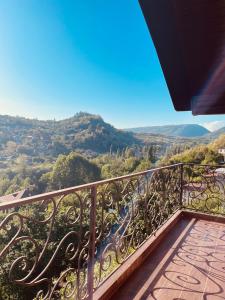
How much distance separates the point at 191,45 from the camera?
1178 millimetres

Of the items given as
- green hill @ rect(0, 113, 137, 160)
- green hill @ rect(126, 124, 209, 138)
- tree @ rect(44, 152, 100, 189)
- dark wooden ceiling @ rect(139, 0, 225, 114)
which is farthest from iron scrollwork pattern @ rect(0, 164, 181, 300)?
green hill @ rect(126, 124, 209, 138)

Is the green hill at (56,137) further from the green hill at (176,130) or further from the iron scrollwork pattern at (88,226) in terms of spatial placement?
the iron scrollwork pattern at (88,226)

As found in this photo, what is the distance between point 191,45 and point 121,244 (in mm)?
1864

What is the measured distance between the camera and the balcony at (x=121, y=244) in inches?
57.5

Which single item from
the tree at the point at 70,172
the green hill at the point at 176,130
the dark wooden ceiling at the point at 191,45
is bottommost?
the tree at the point at 70,172

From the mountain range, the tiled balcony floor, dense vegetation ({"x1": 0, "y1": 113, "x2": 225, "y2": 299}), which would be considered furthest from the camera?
the mountain range

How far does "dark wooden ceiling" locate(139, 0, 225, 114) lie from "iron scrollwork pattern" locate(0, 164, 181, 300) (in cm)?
89

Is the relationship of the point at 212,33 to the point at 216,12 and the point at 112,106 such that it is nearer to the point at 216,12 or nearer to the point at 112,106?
the point at 216,12

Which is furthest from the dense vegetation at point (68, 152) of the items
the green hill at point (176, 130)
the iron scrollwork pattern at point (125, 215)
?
the iron scrollwork pattern at point (125, 215)

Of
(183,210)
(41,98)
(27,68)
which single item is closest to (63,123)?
(41,98)

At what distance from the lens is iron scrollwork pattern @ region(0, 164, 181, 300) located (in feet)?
4.49

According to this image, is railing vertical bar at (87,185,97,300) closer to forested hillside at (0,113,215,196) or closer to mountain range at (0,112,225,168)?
forested hillside at (0,113,215,196)

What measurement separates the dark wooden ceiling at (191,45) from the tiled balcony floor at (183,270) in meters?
1.50

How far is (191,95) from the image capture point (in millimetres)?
1799
